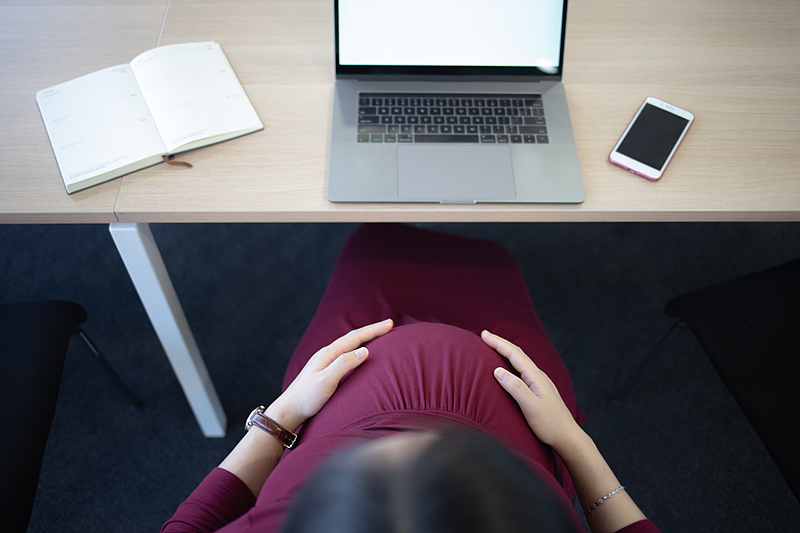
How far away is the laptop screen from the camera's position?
911 millimetres

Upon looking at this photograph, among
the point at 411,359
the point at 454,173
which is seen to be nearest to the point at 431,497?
the point at 411,359

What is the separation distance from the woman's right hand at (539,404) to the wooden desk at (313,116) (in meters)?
0.25

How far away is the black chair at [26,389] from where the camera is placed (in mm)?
794

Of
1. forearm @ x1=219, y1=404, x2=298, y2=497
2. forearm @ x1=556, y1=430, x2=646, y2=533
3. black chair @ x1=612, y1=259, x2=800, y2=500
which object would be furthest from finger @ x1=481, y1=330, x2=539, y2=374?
black chair @ x1=612, y1=259, x2=800, y2=500

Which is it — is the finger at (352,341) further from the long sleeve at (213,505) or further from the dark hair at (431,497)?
the dark hair at (431,497)

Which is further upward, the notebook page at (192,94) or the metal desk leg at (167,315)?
the notebook page at (192,94)

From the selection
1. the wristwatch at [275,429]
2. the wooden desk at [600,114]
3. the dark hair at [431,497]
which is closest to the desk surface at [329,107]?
the wooden desk at [600,114]

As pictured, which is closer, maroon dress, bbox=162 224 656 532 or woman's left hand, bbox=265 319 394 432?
maroon dress, bbox=162 224 656 532

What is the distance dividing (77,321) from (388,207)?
2.20 feet

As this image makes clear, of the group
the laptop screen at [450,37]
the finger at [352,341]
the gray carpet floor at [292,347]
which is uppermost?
the laptop screen at [450,37]

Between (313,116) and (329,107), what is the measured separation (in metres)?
0.03

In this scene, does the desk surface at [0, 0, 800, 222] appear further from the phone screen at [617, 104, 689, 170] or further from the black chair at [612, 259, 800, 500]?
the black chair at [612, 259, 800, 500]

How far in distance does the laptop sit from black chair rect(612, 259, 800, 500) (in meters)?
0.43

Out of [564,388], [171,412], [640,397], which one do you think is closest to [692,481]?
[640,397]
